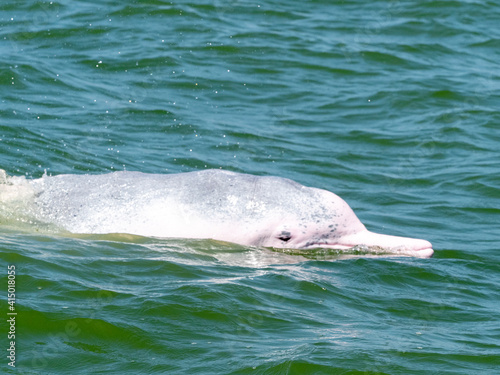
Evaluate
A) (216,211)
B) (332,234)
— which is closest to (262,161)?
(332,234)

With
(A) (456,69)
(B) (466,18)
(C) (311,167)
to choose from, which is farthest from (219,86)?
(B) (466,18)

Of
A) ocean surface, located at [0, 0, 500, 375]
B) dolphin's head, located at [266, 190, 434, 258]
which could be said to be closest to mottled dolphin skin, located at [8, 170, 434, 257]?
dolphin's head, located at [266, 190, 434, 258]

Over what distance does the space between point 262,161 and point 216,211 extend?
5541 millimetres

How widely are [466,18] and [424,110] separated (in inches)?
263

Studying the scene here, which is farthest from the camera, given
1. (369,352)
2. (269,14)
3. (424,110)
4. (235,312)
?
(269,14)

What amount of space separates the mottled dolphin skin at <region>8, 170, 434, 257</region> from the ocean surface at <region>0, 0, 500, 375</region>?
222 mm

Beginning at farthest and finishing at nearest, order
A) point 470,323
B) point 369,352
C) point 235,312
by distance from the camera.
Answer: point 470,323, point 235,312, point 369,352

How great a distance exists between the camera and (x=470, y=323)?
8.13 metres

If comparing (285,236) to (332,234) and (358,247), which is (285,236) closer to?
(332,234)

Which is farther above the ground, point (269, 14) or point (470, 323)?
point (269, 14)

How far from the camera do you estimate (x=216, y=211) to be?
950cm

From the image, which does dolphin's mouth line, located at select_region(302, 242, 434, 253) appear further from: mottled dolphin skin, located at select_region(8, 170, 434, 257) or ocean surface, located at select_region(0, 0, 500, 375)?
ocean surface, located at select_region(0, 0, 500, 375)

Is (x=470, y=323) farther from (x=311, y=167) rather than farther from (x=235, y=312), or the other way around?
(x=311, y=167)

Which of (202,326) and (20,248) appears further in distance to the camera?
(20,248)
